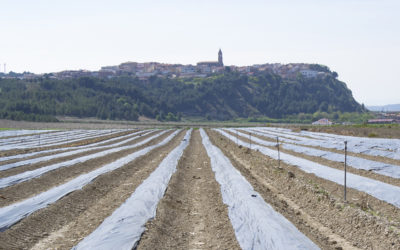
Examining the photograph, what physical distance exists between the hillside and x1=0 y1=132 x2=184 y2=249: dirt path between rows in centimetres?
6584

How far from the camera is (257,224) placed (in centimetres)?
762

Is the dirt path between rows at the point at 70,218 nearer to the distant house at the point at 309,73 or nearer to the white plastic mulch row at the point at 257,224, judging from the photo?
the white plastic mulch row at the point at 257,224

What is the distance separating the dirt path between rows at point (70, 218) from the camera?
23.3ft

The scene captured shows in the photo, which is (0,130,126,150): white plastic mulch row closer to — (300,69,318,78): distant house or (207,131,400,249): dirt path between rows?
(207,131,400,249): dirt path between rows

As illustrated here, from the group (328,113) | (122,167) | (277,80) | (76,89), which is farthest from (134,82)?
(122,167)

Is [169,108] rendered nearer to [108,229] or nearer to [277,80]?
[277,80]

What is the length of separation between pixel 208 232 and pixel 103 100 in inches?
4061

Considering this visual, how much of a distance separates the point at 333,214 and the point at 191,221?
336 centimetres

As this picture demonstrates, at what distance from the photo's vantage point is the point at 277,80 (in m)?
156

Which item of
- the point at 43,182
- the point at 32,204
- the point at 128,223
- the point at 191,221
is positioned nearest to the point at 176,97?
the point at 43,182

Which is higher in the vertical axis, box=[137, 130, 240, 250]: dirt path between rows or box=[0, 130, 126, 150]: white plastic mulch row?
box=[137, 130, 240, 250]: dirt path between rows

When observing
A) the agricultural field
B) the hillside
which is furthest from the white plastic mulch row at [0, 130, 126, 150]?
the hillside

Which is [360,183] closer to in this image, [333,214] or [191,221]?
[333,214]

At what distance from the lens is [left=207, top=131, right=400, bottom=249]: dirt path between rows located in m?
7.27
